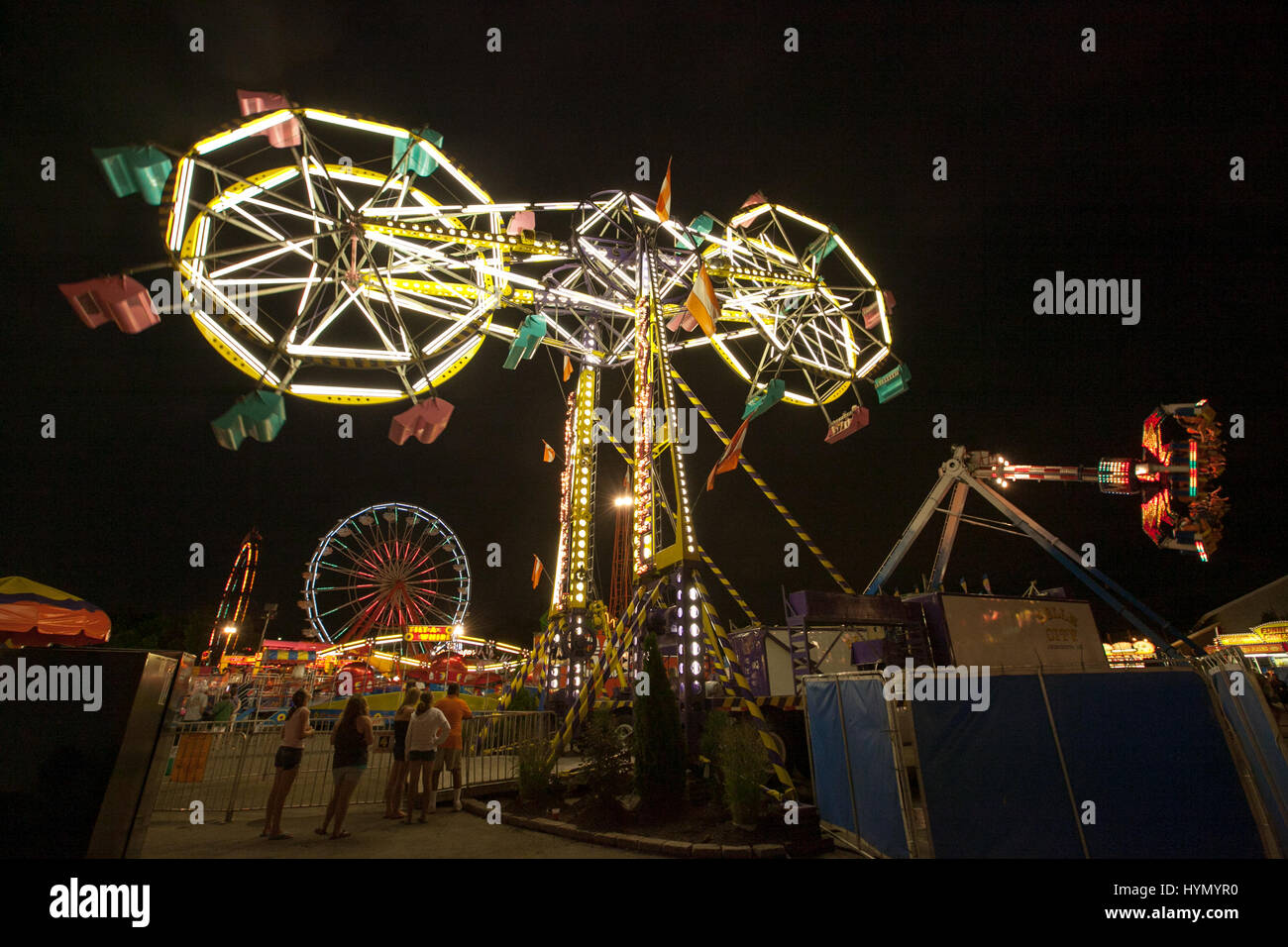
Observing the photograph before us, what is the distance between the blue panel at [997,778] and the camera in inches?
180

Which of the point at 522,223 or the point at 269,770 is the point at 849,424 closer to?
the point at 522,223

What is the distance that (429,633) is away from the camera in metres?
42.6

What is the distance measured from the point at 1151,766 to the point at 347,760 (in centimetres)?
778

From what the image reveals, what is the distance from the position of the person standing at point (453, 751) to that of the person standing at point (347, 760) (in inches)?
60.8

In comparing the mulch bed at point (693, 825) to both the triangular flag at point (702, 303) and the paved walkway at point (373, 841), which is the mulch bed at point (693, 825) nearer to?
the paved walkway at point (373, 841)

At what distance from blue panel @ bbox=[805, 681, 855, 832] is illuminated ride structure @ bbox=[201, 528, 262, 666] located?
52.8m

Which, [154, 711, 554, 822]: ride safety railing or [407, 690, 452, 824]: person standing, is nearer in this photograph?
[407, 690, 452, 824]: person standing

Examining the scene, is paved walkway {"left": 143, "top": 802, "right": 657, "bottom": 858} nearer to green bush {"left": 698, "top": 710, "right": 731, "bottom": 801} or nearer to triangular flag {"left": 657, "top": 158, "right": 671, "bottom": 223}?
green bush {"left": 698, "top": 710, "right": 731, "bottom": 801}

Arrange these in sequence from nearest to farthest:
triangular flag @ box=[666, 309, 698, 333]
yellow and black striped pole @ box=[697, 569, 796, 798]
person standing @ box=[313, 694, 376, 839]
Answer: person standing @ box=[313, 694, 376, 839]
yellow and black striped pole @ box=[697, 569, 796, 798]
triangular flag @ box=[666, 309, 698, 333]

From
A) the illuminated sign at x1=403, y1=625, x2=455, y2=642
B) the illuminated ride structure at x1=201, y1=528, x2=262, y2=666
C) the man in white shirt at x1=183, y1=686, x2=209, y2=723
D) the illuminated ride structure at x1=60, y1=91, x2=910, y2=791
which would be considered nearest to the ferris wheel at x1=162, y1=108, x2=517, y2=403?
the illuminated ride structure at x1=60, y1=91, x2=910, y2=791

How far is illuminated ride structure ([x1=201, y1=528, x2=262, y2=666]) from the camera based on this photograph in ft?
153

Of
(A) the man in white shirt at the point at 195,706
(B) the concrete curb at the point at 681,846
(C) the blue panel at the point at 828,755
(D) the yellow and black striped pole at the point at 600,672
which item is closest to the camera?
(B) the concrete curb at the point at 681,846

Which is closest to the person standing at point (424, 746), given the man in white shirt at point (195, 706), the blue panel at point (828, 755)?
the blue panel at point (828, 755)
